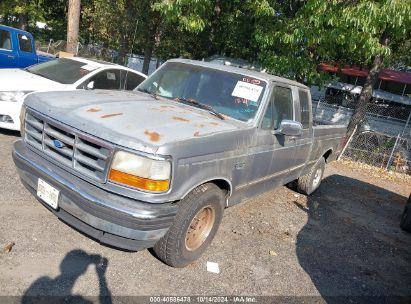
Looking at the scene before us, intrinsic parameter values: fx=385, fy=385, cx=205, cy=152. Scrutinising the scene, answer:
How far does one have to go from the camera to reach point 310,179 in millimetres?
6801

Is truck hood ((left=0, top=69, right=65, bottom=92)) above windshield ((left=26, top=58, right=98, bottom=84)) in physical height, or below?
below

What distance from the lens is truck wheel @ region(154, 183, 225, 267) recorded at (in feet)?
11.4

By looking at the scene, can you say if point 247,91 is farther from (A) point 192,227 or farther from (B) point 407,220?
(B) point 407,220

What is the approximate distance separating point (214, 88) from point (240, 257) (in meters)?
1.95

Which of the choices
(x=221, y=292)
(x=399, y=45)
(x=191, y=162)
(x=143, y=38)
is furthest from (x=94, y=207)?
(x=143, y=38)

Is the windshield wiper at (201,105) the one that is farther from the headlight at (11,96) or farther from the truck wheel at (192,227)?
the headlight at (11,96)

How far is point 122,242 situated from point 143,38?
1764cm

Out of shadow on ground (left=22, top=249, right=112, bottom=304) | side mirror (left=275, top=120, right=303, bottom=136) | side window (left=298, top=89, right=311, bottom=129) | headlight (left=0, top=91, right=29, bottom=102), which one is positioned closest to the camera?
shadow on ground (left=22, top=249, right=112, bottom=304)

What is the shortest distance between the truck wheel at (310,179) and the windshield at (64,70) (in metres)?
4.44

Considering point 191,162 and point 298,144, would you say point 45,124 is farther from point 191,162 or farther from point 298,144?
point 298,144

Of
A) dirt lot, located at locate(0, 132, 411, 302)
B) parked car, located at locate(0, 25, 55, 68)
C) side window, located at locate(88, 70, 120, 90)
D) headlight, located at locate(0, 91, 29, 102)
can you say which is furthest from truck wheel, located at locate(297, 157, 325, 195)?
parked car, located at locate(0, 25, 55, 68)

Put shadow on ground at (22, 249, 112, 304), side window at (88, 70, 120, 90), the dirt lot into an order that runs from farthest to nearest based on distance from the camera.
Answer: side window at (88, 70, 120, 90) < the dirt lot < shadow on ground at (22, 249, 112, 304)

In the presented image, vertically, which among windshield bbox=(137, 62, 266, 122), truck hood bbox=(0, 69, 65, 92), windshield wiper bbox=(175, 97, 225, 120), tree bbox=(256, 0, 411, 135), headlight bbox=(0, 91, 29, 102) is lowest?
headlight bbox=(0, 91, 29, 102)

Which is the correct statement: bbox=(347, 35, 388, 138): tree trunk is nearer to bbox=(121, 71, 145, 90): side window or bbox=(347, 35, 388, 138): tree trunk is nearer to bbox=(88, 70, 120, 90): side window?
bbox=(121, 71, 145, 90): side window
